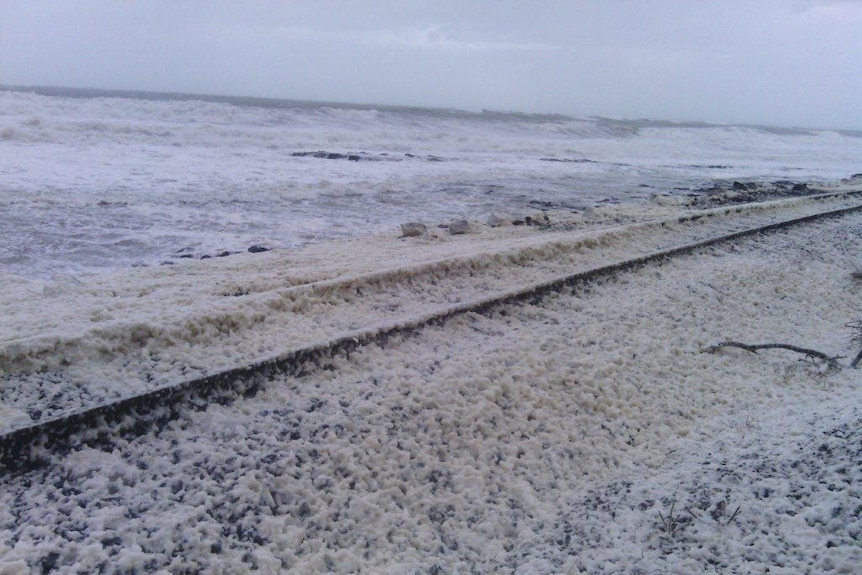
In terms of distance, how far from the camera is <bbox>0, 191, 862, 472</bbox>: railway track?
9.85 ft

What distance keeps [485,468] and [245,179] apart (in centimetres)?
1206

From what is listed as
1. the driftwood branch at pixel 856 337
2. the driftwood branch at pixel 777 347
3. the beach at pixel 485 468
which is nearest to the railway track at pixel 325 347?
the beach at pixel 485 468

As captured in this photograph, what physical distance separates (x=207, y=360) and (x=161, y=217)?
6129 mm

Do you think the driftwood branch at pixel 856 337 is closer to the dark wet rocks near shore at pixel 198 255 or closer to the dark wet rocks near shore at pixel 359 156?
the dark wet rocks near shore at pixel 198 255

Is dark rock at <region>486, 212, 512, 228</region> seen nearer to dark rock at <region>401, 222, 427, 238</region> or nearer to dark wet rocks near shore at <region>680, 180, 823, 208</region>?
dark rock at <region>401, 222, 427, 238</region>

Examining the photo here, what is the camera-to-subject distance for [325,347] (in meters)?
4.21

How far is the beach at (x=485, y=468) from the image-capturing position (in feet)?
8.62

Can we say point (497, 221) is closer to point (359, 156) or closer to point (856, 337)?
point (856, 337)

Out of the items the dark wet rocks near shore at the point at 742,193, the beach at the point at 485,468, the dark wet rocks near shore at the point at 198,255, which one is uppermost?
the dark wet rocks near shore at the point at 742,193

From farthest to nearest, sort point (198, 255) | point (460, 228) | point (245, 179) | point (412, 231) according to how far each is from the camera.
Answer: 1. point (245, 179)
2. point (460, 228)
3. point (412, 231)
4. point (198, 255)

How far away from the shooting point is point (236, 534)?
105 inches

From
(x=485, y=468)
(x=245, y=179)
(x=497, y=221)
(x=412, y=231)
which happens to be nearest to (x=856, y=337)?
(x=485, y=468)

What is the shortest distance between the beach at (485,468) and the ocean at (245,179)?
3.20 metres

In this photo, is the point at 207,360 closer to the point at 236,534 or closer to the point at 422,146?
the point at 236,534
